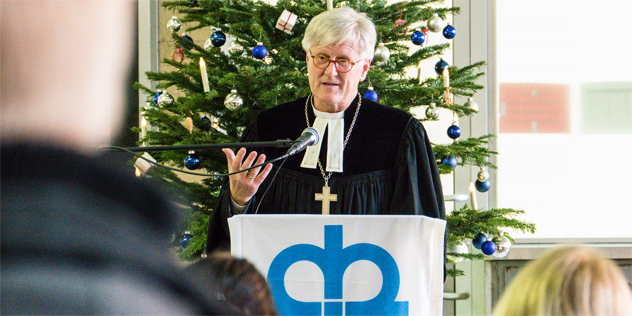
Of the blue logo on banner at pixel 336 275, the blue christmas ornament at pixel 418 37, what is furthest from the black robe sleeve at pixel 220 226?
the blue christmas ornament at pixel 418 37

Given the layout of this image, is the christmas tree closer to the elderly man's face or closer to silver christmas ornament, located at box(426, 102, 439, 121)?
silver christmas ornament, located at box(426, 102, 439, 121)

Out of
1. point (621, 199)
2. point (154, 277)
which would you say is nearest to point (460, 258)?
point (621, 199)

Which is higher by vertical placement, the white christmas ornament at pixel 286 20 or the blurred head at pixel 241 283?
the white christmas ornament at pixel 286 20

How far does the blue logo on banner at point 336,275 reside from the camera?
153 centimetres

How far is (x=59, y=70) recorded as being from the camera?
0.19 m

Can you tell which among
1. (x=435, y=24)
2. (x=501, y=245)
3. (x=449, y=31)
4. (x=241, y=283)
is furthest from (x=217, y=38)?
(x=241, y=283)

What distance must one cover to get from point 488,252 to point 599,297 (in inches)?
74.9

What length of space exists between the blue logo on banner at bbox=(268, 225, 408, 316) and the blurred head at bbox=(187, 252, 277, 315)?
0.83 metres

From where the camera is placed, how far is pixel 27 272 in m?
0.18

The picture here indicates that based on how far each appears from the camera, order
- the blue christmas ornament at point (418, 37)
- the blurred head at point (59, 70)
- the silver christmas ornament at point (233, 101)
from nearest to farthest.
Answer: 1. the blurred head at point (59, 70)
2. the silver christmas ornament at point (233, 101)
3. the blue christmas ornament at point (418, 37)

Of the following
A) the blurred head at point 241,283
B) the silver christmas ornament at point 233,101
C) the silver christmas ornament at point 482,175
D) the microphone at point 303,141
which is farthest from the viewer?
the silver christmas ornament at point 482,175

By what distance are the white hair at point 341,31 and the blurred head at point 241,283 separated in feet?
4.93

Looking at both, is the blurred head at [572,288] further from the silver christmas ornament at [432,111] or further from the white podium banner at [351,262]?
the silver christmas ornament at [432,111]

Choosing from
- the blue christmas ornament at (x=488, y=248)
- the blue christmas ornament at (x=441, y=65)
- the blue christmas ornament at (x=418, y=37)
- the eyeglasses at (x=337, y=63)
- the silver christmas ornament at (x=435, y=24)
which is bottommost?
the blue christmas ornament at (x=488, y=248)
